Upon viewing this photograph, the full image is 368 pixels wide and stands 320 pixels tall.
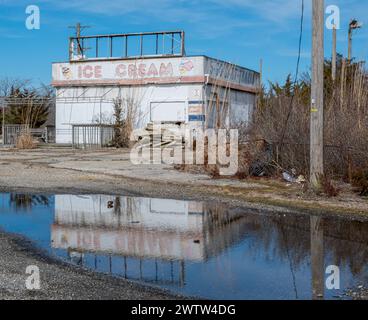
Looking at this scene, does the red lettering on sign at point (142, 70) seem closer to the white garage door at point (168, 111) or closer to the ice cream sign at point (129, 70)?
the ice cream sign at point (129, 70)

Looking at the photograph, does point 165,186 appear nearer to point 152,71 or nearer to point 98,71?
point 152,71

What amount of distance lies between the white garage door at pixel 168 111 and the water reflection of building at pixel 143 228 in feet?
75.8

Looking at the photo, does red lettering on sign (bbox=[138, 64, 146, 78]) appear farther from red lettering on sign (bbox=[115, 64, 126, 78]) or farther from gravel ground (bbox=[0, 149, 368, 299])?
gravel ground (bbox=[0, 149, 368, 299])

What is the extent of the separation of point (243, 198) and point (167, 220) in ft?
10.3

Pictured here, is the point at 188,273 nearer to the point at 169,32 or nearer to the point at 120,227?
the point at 120,227

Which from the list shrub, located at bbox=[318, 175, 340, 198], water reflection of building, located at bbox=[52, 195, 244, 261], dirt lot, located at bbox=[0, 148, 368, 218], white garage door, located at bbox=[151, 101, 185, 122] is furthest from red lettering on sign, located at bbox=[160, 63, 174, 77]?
shrub, located at bbox=[318, 175, 340, 198]

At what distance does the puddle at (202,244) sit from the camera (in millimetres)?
6289

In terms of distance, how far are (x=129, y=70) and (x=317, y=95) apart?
25.5 meters

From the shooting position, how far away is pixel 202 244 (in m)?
8.37

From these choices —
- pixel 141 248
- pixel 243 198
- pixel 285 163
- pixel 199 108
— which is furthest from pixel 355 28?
pixel 141 248

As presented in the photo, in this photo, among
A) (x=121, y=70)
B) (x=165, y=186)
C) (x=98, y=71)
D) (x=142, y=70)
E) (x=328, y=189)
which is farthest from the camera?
(x=98, y=71)

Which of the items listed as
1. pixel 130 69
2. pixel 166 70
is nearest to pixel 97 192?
pixel 166 70

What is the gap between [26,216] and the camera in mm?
10586

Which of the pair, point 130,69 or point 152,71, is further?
point 130,69
